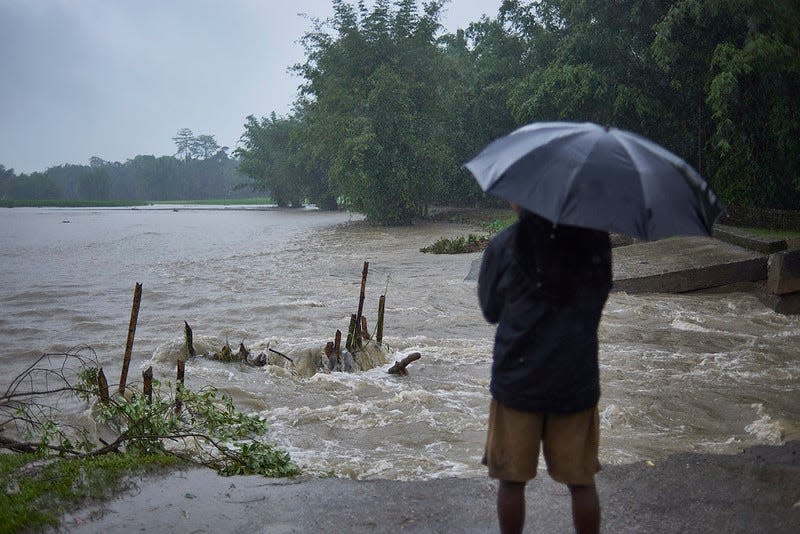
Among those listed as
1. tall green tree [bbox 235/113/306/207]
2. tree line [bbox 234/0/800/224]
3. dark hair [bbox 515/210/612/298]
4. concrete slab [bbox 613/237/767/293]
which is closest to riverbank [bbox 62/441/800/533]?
dark hair [bbox 515/210/612/298]

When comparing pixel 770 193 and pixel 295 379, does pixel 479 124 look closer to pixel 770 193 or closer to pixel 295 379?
pixel 770 193

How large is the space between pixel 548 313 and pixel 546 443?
549mm

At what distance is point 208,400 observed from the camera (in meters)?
5.54

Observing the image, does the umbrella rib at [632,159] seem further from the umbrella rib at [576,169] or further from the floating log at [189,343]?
the floating log at [189,343]

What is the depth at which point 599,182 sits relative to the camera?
277 centimetres

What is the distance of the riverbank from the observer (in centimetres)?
387

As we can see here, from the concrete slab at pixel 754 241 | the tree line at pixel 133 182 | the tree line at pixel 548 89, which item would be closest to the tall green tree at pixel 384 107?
the tree line at pixel 548 89

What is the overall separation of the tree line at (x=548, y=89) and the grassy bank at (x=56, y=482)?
14674 mm

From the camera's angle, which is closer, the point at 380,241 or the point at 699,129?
the point at 699,129

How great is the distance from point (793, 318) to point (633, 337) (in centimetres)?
295

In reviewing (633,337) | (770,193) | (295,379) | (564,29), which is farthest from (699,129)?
(295,379)

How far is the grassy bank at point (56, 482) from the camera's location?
3738 mm

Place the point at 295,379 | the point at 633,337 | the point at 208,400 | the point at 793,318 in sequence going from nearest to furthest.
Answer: the point at 208,400 → the point at 295,379 → the point at 633,337 → the point at 793,318

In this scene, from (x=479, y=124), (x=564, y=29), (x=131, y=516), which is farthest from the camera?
(x=479, y=124)
